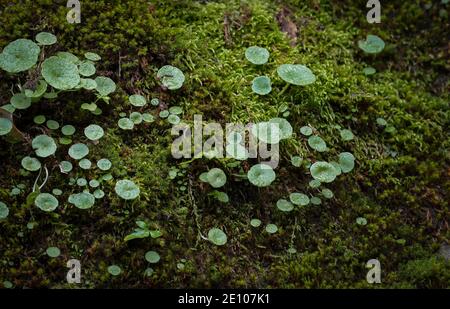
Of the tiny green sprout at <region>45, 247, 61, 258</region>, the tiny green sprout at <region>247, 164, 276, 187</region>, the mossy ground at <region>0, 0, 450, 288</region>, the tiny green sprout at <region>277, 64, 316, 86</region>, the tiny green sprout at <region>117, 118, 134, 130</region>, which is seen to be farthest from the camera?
the tiny green sprout at <region>277, 64, 316, 86</region>

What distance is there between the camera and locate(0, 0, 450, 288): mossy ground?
2.72 meters

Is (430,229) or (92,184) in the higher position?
(92,184)

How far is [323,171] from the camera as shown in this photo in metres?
3.10

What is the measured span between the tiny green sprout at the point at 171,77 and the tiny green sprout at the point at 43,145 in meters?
0.84

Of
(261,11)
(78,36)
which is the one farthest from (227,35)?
(78,36)

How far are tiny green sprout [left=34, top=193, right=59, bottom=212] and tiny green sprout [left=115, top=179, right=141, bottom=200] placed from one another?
0.34 metres

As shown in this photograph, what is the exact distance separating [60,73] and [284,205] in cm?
157

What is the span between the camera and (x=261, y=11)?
3.71 m

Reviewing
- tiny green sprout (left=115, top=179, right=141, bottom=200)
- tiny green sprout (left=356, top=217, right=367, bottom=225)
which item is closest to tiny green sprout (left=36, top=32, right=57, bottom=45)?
tiny green sprout (left=115, top=179, right=141, bottom=200)

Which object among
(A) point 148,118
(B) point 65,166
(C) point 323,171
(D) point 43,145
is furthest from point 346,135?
(D) point 43,145

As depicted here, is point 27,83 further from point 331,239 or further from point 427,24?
point 427,24

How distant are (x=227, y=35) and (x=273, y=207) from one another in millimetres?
1388

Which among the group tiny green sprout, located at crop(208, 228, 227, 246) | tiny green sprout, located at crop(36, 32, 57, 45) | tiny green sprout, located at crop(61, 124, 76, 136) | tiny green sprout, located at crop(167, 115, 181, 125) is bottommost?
tiny green sprout, located at crop(208, 228, 227, 246)

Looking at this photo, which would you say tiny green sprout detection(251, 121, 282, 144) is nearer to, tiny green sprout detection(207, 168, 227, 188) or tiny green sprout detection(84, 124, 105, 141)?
tiny green sprout detection(207, 168, 227, 188)
